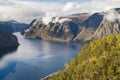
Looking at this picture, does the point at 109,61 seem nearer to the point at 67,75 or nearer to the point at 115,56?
the point at 115,56

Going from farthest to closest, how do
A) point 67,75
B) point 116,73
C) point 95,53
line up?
point 95,53 < point 67,75 < point 116,73

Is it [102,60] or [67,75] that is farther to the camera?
[67,75]

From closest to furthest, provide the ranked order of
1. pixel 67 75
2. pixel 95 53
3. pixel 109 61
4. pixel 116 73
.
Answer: pixel 116 73
pixel 109 61
pixel 67 75
pixel 95 53

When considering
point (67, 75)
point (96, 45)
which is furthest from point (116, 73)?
point (96, 45)

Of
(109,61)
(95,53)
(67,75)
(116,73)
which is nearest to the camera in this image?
(116,73)

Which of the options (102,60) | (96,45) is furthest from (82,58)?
(102,60)

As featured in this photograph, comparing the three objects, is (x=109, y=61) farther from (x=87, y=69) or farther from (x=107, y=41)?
(x=107, y=41)
